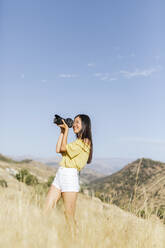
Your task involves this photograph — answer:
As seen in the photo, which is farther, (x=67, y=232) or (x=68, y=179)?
(x=68, y=179)

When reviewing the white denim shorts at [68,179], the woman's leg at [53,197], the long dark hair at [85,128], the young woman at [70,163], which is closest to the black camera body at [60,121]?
the young woman at [70,163]

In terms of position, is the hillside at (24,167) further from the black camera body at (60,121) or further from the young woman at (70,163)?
the black camera body at (60,121)

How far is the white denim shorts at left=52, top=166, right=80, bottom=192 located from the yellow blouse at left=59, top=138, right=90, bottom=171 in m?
0.07

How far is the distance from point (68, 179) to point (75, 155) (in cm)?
34

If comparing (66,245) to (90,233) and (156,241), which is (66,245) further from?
(156,241)

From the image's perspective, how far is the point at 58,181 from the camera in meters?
3.94

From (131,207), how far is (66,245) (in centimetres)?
186

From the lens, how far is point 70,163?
12.9 feet

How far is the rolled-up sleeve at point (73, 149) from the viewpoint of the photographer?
12.9ft

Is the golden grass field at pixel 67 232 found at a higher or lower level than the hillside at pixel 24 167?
higher

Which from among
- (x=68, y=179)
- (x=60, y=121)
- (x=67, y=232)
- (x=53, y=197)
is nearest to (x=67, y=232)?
(x=67, y=232)

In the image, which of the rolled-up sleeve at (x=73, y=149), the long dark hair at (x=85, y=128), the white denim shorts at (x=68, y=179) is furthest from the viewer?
the long dark hair at (x=85, y=128)

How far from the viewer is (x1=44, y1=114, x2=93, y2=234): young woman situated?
3822 mm

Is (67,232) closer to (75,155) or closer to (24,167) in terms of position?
(75,155)
